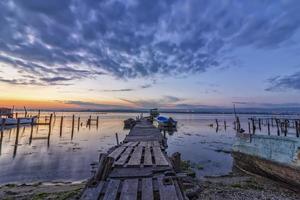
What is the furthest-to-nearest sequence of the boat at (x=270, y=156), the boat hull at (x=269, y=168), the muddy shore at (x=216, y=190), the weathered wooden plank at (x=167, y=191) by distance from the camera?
1. the boat at (x=270, y=156)
2. the boat hull at (x=269, y=168)
3. the muddy shore at (x=216, y=190)
4. the weathered wooden plank at (x=167, y=191)

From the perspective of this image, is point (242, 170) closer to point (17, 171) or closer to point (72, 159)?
point (72, 159)

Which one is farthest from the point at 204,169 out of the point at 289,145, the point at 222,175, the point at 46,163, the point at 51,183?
the point at 46,163

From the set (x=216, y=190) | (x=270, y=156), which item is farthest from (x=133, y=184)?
(x=270, y=156)

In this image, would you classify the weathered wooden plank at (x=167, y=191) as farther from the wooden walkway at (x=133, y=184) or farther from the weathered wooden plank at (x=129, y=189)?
the weathered wooden plank at (x=129, y=189)

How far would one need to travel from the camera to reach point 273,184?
13289mm

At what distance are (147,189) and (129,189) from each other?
0.47m

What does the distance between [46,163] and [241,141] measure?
15.4 m

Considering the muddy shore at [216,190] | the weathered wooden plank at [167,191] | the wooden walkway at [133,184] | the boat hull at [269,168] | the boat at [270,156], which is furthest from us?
the boat at [270,156]

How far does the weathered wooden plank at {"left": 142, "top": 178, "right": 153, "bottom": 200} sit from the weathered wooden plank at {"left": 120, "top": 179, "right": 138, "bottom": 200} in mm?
203

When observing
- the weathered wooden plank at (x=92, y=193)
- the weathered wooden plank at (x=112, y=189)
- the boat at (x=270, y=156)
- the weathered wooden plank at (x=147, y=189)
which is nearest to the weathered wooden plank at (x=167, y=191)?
the weathered wooden plank at (x=147, y=189)

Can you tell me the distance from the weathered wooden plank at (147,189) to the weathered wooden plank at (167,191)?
0.24 meters

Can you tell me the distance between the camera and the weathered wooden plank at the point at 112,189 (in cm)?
557

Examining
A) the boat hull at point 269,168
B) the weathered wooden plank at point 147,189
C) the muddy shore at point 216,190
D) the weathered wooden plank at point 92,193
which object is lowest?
the muddy shore at point 216,190

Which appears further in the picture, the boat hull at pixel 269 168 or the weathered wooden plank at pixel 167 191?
the boat hull at pixel 269 168
